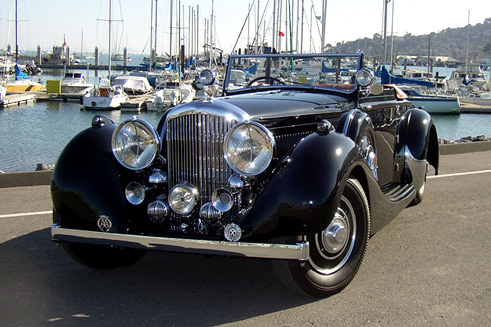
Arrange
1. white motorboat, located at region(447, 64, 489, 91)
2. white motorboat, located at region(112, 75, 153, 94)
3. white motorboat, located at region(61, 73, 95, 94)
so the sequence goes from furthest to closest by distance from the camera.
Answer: white motorboat, located at region(447, 64, 489, 91)
white motorboat, located at region(61, 73, 95, 94)
white motorboat, located at region(112, 75, 153, 94)

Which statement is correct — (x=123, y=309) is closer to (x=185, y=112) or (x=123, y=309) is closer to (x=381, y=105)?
(x=185, y=112)

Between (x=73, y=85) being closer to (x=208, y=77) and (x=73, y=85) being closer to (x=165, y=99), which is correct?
(x=165, y=99)

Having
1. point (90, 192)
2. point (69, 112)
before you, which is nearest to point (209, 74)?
point (90, 192)

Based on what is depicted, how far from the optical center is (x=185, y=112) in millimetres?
4020

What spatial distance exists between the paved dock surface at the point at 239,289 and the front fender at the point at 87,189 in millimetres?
490

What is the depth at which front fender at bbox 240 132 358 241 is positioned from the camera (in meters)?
3.48

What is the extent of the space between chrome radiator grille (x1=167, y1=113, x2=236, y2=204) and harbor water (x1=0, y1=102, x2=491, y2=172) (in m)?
12.8

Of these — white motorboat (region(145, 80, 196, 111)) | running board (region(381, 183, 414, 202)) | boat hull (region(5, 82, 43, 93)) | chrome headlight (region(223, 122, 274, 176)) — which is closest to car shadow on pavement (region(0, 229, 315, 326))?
chrome headlight (region(223, 122, 274, 176))

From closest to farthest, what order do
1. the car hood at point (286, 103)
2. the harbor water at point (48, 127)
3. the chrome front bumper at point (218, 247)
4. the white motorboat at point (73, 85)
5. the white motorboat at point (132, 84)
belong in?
1. the chrome front bumper at point (218, 247)
2. the car hood at point (286, 103)
3. the harbor water at point (48, 127)
4. the white motorboat at point (132, 84)
5. the white motorboat at point (73, 85)

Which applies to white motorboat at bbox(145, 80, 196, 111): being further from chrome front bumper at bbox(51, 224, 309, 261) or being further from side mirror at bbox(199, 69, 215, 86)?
chrome front bumper at bbox(51, 224, 309, 261)

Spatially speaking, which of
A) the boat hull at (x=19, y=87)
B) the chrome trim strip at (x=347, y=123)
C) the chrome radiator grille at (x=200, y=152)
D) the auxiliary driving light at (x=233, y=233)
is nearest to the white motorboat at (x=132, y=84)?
the boat hull at (x=19, y=87)

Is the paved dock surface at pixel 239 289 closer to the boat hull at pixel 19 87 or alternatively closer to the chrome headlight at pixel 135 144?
the chrome headlight at pixel 135 144

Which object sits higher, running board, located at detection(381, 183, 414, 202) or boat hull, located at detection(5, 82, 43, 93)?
boat hull, located at detection(5, 82, 43, 93)

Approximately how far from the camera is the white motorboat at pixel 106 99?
30781 mm
